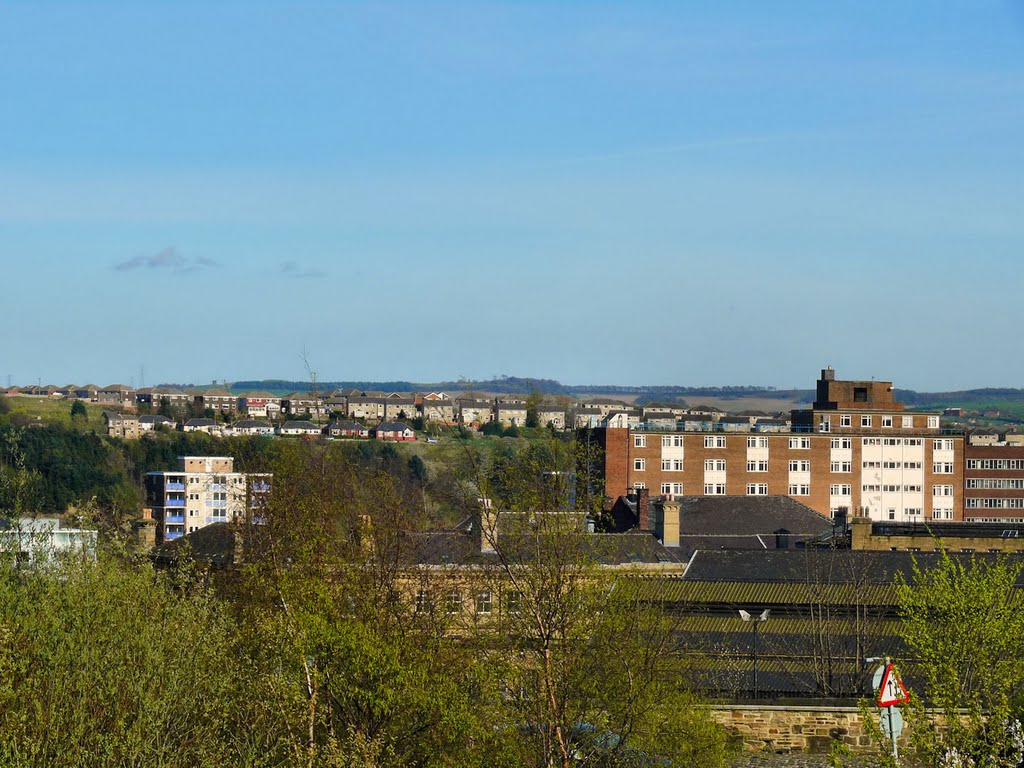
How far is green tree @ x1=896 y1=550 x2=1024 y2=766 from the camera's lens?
1817cm

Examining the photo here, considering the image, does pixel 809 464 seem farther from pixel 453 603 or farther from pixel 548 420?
pixel 453 603

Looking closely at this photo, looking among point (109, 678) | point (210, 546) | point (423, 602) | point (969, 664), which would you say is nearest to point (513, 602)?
point (423, 602)

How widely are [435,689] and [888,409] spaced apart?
354 feet

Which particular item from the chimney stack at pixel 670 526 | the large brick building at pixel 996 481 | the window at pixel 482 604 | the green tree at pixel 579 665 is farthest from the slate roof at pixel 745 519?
the large brick building at pixel 996 481

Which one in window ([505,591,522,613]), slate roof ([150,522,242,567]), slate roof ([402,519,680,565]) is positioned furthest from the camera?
slate roof ([150,522,242,567])

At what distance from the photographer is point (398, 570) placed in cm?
3575

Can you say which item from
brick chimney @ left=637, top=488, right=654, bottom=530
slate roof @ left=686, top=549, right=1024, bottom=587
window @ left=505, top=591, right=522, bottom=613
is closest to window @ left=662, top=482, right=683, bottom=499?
brick chimney @ left=637, top=488, right=654, bottom=530

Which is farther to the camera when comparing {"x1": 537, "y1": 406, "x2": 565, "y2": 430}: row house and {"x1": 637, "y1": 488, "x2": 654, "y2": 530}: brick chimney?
{"x1": 637, "y1": 488, "x2": 654, "y2": 530}: brick chimney

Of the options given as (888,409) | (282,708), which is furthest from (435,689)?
(888,409)

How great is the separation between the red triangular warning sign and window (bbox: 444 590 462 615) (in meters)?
10.8

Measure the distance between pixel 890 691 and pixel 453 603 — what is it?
Result: 13301 millimetres

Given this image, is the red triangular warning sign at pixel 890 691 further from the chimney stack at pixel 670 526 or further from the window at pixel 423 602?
the chimney stack at pixel 670 526

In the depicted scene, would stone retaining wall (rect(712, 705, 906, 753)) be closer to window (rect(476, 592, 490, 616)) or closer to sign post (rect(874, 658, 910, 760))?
window (rect(476, 592, 490, 616))

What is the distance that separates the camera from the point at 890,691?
66.0ft
